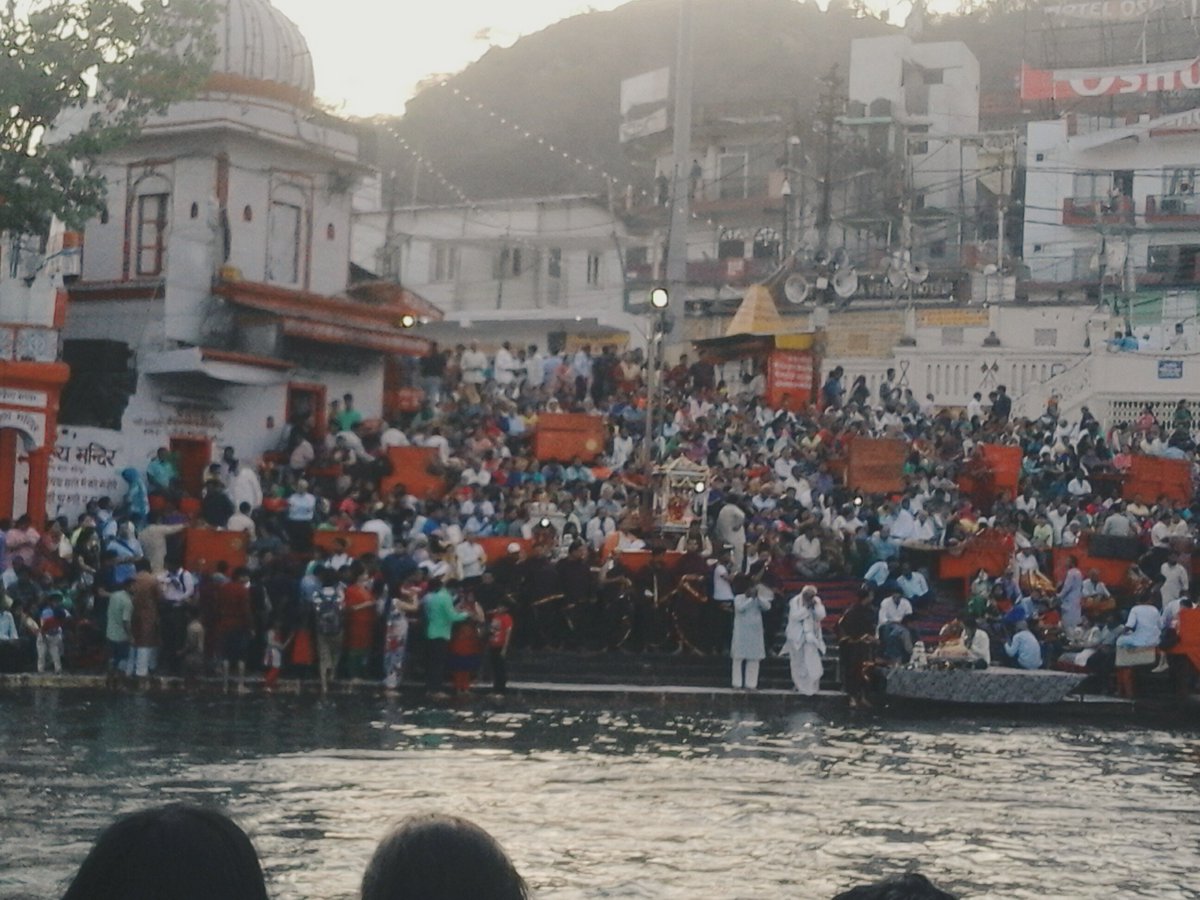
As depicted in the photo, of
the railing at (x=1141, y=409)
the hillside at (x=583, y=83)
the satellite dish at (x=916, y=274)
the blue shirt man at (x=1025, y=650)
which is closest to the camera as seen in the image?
the blue shirt man at (x=1025, y=650)

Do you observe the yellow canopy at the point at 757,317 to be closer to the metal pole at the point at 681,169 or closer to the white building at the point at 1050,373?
the white building at the point at 1050,373

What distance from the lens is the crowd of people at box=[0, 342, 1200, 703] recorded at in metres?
24.9

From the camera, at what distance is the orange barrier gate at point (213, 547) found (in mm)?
27109

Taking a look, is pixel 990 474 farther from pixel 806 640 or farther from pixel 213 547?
pixel 213 547

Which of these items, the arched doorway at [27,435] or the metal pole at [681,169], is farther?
the metal pole at [681,169]

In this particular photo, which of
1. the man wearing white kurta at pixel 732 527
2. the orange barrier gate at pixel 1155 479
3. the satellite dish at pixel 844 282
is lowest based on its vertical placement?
the man wearing white kurta at pixel 732 527

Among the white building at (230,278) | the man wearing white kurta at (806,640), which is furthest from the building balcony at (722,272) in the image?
the man wearing white kurta at (806,640)

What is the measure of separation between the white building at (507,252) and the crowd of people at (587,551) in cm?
2833

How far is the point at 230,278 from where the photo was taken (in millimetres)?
35719

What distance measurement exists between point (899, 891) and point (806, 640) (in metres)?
22.0

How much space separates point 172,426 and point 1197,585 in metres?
16.2

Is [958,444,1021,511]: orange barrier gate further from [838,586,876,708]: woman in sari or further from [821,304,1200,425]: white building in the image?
[838,586,876,708]: woman in sari

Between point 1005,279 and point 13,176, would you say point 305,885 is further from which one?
point 1005,279

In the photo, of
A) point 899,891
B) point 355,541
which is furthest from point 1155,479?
point 899,891
